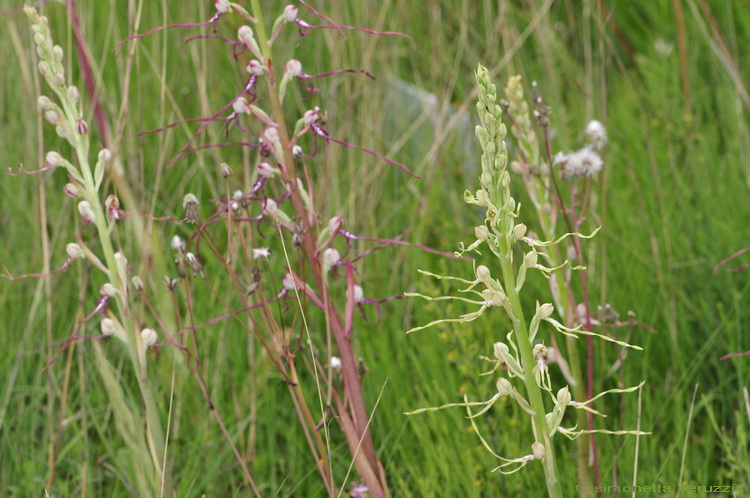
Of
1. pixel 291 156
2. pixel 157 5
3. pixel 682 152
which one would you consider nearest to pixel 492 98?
pixel 291 156

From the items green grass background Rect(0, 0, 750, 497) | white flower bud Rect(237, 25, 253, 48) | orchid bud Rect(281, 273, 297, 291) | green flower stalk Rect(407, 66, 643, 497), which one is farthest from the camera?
green grass background Rect(0, 0, 750, 497)

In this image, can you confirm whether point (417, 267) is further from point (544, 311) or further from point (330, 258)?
point (544, 311)

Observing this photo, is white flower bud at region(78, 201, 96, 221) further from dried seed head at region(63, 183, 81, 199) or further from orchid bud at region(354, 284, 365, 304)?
orchid bud at region(354, 284, 365, 304)

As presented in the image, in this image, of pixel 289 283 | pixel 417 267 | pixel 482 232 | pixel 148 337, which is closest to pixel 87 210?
pixel 148 337

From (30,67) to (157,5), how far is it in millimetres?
752

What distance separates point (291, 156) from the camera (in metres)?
1.57

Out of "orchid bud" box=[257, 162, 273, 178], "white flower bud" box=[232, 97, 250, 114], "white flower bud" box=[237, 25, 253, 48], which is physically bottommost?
"orchid bud" box=[257, 162, 273, 178]

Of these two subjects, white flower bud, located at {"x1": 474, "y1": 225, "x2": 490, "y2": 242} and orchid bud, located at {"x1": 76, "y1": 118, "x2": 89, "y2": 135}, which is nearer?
white flower bud, located at {"x1": 474, "y1": 225, "x2": 490, "y2": 242}

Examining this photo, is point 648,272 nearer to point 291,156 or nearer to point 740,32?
point 291,156

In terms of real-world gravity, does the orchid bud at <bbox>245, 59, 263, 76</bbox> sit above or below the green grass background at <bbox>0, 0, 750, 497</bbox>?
above

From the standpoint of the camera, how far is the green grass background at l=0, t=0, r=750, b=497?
206cm

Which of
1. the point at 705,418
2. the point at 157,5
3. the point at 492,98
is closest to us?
the point at 492,98

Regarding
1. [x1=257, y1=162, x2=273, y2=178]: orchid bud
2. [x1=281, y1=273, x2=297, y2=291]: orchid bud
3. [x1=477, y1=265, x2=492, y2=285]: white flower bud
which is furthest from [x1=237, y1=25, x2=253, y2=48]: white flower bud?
[x1=477, y1=265, x2=492, y2=285]: white flower bud

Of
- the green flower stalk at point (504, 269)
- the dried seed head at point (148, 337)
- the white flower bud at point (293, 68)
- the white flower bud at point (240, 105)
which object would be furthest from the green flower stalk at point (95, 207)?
the green flower stalk at point (504, 269)
